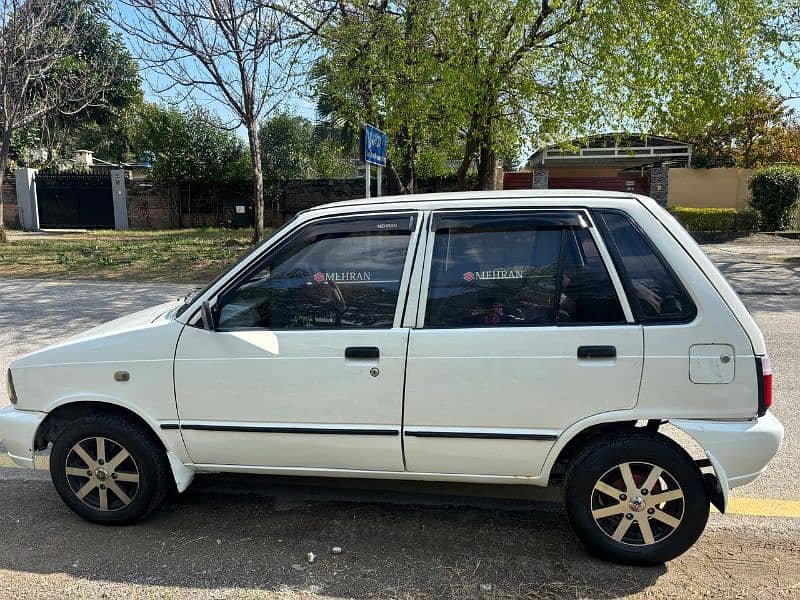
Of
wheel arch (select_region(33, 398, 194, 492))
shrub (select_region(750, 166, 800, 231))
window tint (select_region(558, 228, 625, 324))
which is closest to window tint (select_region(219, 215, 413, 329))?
wheel arch (select_region(33, 398, 194, 492))

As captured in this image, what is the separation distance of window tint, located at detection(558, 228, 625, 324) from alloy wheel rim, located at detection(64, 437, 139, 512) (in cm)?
242

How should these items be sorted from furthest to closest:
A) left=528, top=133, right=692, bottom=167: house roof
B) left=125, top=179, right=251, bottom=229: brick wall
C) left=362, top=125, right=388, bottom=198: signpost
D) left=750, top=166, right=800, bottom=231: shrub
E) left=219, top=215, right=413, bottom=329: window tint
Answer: left=528, top=133, right=692, bottom=167: house roof → left=125, top=179, right=251, bottom=229: brick wall → left=750, top=166, right=800, bottom=231: shrub → left=362, top=125, right=388, bottom=198: signpost → left=219, top=215, right=413, bottom=329: window tint

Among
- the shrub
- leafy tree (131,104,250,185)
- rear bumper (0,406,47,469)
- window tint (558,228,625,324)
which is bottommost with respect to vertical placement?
rear bumper (0,406,47,469)

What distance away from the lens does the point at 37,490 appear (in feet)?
12.6

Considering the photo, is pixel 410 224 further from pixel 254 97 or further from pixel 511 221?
pixel 254 97

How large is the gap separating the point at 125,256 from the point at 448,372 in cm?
1413

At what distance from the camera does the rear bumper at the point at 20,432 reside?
3377 millimetres

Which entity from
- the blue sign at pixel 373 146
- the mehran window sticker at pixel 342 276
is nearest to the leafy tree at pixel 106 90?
the blue sign at pixel 373 146

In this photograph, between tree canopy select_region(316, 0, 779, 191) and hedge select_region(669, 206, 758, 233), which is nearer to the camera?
tree canopy select_region(316, 0, 779, 191)

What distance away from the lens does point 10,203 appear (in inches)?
938

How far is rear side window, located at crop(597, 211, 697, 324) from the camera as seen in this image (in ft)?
9.59

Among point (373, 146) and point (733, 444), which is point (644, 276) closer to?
point (733, 444)

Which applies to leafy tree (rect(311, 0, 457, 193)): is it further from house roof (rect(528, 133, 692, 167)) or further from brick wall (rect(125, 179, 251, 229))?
house roof (rect(528, 133, 692, 167))

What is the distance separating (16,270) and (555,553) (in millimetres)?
13852
